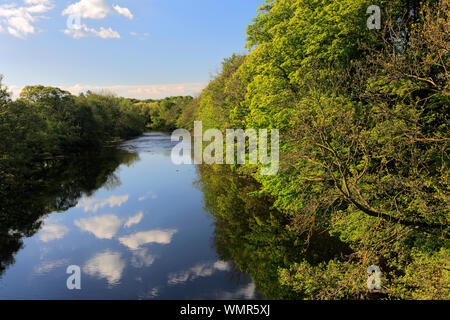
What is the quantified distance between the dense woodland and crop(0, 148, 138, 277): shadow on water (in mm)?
14177

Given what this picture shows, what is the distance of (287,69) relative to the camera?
16.1 m

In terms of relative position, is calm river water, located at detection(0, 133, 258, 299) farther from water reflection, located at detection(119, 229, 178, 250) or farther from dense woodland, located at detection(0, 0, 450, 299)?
dense woodland, located at detection(0, 0, 450, 299)

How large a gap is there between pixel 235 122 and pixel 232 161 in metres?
5.79

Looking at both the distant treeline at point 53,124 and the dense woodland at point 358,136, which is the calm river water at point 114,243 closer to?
→ the dense woodland at point 358,136

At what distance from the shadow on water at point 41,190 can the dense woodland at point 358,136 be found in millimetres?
14177

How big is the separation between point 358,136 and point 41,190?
32289mm

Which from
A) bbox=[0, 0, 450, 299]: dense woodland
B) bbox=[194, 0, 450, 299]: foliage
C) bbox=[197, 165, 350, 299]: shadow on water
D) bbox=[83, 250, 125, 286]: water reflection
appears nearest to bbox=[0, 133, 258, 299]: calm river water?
bbox=[83, 250, 125, 286]: water reflection

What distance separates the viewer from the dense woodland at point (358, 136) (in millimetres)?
9336

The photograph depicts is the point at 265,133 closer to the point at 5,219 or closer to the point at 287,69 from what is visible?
the point at 287,69

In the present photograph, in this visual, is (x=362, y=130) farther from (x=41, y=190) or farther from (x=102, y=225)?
(x=41, y=190)

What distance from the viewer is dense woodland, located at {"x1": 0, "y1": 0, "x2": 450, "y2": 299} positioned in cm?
934

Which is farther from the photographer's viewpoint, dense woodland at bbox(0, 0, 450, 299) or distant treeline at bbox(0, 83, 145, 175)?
distant treeline at bbox(0, 83, 145, 175)

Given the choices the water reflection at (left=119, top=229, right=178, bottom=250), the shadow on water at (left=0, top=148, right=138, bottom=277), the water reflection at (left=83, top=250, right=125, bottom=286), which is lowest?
the water reflection at (left=83, top=250, right=125, bottom=286)
